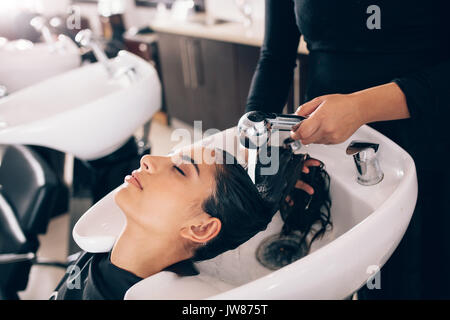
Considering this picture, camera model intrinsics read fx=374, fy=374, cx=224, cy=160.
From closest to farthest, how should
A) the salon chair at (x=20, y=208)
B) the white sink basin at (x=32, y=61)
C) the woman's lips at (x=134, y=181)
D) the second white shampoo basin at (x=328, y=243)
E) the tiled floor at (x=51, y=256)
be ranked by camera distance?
the second white shampoo basin at (x=328, y=243) < the woman's lips at (x=134, y=181) < the salon chair at (x=20, y=208) < the tiled floor at (x=51, y=256) < the white sink basin at (x=32, y=61)

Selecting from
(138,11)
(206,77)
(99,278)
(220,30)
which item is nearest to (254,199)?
(99,278)

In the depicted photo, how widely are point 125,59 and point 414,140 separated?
1.34m

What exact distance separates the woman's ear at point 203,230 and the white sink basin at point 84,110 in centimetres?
72

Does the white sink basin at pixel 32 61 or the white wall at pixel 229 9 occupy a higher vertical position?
the white wall at pixel 229 9

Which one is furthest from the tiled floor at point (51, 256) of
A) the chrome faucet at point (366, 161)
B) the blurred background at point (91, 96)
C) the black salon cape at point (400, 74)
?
the chrome faucet at point (366, 161)

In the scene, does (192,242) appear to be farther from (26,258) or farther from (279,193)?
(26,258)

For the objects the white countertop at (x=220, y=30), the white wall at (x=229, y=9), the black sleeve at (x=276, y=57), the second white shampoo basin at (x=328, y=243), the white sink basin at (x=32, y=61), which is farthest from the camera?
the white wall at (x=229, y=9)

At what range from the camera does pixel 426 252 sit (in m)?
→ 1.02

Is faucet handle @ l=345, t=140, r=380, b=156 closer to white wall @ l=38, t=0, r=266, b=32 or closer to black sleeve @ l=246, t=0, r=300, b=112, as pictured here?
black sleeve @ l=246, t=0, r=300, b=112

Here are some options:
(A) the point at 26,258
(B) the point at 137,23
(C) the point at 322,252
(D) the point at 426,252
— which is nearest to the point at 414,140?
(D) the point at 426,252

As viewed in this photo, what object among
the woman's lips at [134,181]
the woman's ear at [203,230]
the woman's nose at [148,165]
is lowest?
the woman's ear at [203,230]

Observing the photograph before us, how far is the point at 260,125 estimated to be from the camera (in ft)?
2.10

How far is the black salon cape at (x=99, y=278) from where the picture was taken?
0.80m

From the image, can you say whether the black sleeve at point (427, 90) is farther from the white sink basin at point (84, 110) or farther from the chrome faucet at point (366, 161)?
the white sink basin at point (84, 110)
